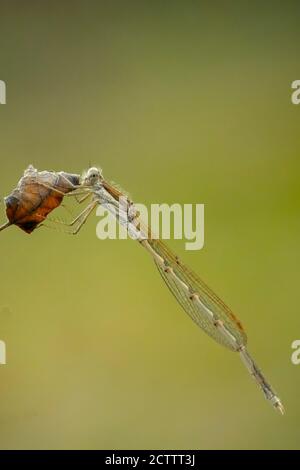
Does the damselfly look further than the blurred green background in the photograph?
No

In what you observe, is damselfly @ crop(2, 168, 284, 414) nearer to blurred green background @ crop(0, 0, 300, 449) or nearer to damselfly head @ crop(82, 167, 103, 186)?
damselfly head @ crop(82, 167, 103, 186)

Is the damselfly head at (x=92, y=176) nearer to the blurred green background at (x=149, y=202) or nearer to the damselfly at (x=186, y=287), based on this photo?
the damselfly at (x=186, y=287)

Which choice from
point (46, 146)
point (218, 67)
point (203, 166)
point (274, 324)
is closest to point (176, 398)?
point (274, 324)

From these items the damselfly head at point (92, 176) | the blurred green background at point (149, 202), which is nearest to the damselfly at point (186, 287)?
the damselfly head at point (92, 176)

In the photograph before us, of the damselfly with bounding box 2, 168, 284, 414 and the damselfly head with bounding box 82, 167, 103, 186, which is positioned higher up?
the damselfly head with bounding box 82, 167, 103, 186

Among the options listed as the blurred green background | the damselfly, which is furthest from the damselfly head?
the blurred green background
